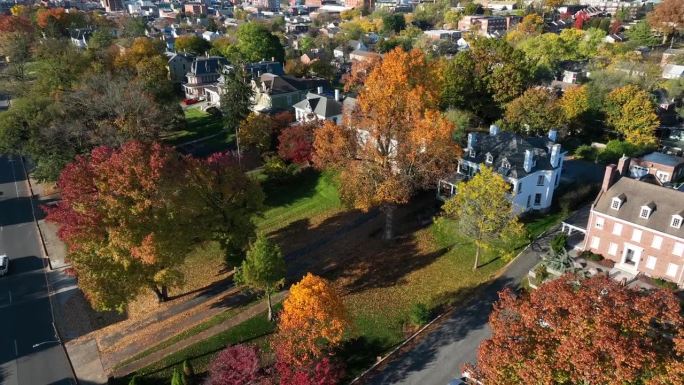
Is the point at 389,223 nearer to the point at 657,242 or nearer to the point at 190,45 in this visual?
the point at 657,242

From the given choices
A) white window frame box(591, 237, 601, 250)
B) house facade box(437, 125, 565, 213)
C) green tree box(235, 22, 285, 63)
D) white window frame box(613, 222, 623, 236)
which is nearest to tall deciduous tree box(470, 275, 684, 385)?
white window frame box(613, 222, 623, 236)

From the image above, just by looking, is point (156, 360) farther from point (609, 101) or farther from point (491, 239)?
point (609, 101)

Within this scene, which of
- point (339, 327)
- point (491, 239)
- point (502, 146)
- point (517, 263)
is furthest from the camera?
point (502, 146)

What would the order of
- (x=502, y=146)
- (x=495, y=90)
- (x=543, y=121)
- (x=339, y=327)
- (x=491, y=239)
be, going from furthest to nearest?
(x=495, y=90) < (x=543, y=121) < (x=502, y=146) < (x=491, y=239) < (x=339, y=327)

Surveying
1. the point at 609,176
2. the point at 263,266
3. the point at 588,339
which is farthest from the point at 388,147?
the point at 588,339

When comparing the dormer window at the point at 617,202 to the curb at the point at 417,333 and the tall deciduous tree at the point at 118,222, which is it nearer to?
the curb at the point at 417,333

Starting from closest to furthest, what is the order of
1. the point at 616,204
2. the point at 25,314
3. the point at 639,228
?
1. the point at 639,228
2. the point at 616,204
3. the point at 25,314

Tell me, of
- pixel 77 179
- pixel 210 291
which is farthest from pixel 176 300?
pixel 77 179
